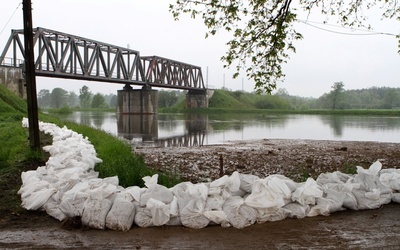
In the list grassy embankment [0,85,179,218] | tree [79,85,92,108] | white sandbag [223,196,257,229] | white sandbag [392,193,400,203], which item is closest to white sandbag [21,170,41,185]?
grassy embankment [0,85,179,218]

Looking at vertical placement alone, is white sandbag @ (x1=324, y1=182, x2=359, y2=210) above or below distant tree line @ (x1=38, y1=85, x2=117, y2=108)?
below

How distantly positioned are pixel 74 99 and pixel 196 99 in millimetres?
120587

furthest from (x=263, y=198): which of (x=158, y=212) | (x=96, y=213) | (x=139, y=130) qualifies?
(x=139, y=130)

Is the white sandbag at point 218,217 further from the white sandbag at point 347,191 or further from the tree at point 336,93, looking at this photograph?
the tree at point 336,93

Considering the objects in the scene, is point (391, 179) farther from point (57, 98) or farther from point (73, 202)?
point (57, 98)

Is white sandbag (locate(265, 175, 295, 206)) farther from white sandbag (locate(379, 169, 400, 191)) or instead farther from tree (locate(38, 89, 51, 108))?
tree (locate(38, 89, 51, 108))

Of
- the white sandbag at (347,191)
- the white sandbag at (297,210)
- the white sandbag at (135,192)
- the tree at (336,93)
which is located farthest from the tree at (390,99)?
the white sandbag at (135,192)

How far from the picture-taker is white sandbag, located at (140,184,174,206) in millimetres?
4793

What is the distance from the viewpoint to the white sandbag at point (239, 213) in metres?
4.55

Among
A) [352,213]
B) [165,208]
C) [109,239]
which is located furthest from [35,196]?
[352,213]

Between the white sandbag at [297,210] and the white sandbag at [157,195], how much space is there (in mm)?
1600

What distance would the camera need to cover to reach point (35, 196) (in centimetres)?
517

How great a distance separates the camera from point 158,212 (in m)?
4.59

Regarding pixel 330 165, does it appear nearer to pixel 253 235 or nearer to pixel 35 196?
pixel 253 235
